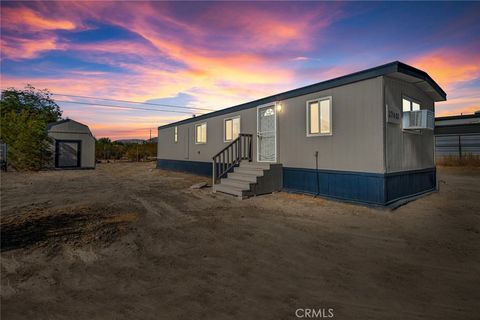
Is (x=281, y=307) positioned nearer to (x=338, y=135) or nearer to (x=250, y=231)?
(x=250, y=231)

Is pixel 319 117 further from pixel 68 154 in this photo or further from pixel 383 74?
pixel 68 154

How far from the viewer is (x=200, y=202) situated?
296 inches

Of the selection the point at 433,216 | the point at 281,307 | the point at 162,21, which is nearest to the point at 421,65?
the point at 433,216

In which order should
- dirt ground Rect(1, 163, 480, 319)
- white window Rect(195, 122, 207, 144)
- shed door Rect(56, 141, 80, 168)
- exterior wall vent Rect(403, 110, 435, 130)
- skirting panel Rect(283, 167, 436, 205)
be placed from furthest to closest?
1. shed door Rect(56, 141, 80, 168)
2. white window Rect(195, 122, 207, 144)
3. exterior wall vent Rect(403, 110, 435, 130)
4. skirting panel Rect(283, 167, 436, 205)
5. dirt ground Rect(1, 163, 480, 319)

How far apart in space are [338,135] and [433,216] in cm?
309

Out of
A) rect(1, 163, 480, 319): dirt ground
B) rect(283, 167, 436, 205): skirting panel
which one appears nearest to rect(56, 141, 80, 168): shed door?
rect(1, 163, 480, 319): dirt ground

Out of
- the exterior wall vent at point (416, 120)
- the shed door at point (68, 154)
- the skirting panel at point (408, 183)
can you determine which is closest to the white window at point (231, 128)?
the exterior wall vent at point (416, 120)

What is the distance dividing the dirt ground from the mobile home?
4.14 ft

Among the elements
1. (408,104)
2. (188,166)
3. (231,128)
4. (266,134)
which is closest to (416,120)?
(408,104)

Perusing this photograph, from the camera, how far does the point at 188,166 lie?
16000 mm

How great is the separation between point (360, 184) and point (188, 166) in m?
11.5

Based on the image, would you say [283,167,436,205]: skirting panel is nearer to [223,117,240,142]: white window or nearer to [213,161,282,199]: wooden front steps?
[213,161,282,199]: wooden front steps

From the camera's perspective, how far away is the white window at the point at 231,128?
459 inches

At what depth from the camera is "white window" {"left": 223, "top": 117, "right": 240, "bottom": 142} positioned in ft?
38.3
